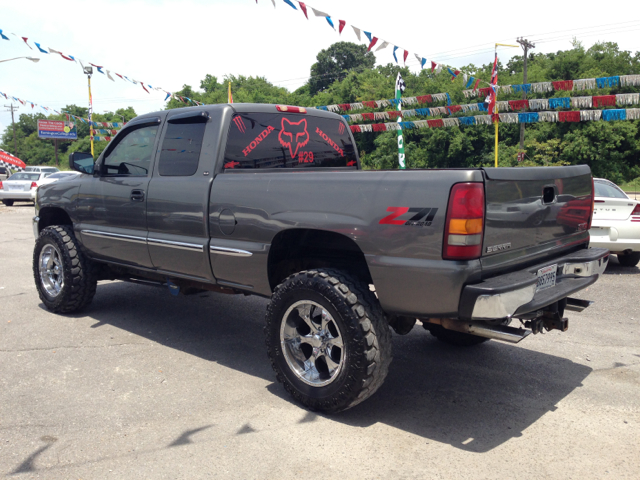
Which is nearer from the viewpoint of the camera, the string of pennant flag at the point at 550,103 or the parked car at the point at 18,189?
the string of pennant flag at the point at 550,103

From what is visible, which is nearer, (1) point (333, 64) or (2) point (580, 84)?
(2) point (580, 84)

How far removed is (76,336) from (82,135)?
3703 inches

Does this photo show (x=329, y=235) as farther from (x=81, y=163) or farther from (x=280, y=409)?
(x=81, y=163)

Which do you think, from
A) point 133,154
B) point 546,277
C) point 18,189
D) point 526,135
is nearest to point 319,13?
point 133,154

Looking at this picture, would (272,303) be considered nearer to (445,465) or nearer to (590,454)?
(445,465)

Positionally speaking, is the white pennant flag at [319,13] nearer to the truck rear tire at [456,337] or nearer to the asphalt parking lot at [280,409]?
the asphalt parking lot at [280,409]

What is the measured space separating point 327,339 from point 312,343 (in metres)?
0.12

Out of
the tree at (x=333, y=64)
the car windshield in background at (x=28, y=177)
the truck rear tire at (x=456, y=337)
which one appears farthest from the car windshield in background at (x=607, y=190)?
the tree at (x=333, y=64)

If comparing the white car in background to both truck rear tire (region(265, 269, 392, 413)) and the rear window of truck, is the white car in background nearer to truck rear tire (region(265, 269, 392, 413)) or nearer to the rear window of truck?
the rear window of truck

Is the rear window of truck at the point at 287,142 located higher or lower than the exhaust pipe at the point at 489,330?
higher

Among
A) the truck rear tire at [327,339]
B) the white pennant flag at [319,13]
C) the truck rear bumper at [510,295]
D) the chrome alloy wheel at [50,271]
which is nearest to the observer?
the truck rear bumper at [510,295]

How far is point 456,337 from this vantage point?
4711mm

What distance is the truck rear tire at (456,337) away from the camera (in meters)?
4.68

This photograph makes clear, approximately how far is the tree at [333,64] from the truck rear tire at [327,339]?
8872 centimetres
